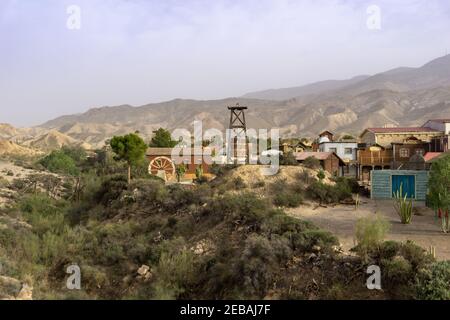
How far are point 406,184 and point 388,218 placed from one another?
248 inches

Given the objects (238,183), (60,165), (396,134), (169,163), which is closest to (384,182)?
(238,183)

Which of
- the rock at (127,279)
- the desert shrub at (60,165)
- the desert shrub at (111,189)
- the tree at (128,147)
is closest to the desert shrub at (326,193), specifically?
the desert shrub at (111,189)

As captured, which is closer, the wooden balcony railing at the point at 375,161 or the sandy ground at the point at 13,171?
the sandy ground at the point at 13,171

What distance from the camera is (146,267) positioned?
469 inches

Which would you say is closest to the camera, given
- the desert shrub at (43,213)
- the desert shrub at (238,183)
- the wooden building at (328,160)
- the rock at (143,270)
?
the rock at (143,270)

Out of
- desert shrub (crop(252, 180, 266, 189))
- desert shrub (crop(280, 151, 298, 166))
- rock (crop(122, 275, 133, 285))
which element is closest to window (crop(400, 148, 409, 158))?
desert shrub (crop(280, 151, 298, 166))

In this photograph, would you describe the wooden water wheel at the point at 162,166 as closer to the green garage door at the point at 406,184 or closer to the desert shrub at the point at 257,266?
the green garage door at the point at 406,184

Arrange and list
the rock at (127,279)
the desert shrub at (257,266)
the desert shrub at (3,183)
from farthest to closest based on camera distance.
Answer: the desert shrub at (3,183), the rock at (127,279), the desert shrub at (257,266)

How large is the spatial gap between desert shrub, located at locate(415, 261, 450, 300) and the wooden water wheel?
2883cm

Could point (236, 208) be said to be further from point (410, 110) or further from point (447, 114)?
point (410, 110)

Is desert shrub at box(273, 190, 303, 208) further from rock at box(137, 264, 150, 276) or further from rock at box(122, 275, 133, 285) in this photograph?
rock at box(122, 275, 133, 285)

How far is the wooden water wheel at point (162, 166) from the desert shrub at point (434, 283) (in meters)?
28.8

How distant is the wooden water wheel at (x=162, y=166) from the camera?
36.7m
